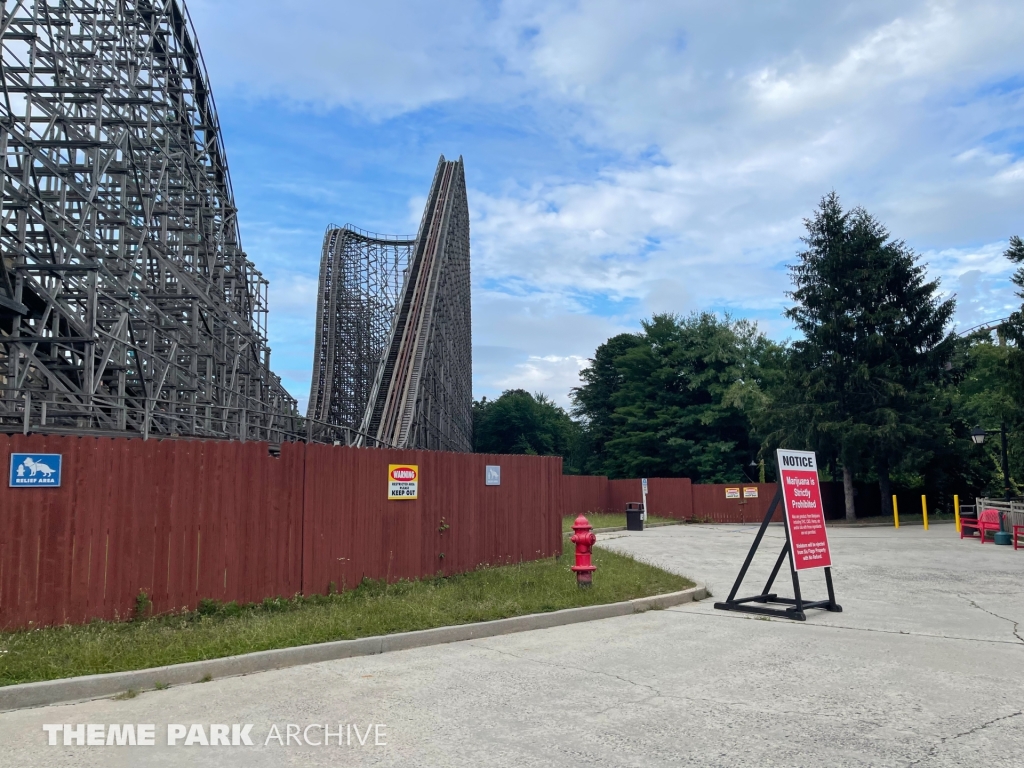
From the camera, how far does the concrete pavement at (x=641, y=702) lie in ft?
15.6

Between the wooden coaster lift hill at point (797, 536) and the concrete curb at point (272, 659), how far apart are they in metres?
1.63

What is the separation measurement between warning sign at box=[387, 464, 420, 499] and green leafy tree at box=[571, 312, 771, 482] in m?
42.2

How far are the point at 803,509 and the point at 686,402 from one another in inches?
1889

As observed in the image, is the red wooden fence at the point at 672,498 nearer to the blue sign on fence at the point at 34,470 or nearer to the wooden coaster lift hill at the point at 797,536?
the wooden coaster lift hill at the point at 797,536

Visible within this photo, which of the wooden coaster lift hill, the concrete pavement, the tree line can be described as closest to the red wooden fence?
the tree line

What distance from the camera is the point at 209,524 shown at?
8.82 meters

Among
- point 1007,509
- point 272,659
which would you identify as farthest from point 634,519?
point 272,659

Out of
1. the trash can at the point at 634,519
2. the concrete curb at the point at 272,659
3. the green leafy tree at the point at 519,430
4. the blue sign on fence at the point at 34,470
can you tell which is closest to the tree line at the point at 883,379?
the trash can at the point at 634,519

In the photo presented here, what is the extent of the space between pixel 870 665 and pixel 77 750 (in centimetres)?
633

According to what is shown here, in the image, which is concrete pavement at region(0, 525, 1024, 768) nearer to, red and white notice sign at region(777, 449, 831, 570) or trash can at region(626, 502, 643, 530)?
red and white notice sign at region(777, 449, 831, 570)

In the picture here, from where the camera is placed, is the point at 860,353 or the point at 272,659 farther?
the point at 860,353

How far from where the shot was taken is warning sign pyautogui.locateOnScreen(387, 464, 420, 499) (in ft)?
36.2

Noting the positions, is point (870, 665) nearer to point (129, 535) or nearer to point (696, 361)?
point (129, 535)

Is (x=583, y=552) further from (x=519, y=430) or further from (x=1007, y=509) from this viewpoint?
(x=519, y=430)
